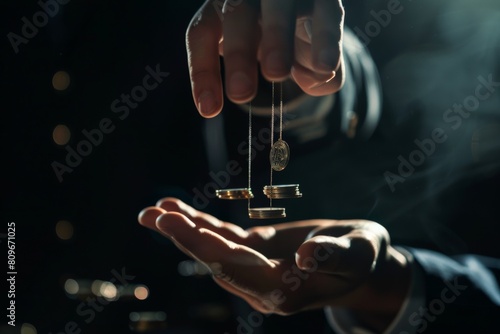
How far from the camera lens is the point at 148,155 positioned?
1227 millimetres

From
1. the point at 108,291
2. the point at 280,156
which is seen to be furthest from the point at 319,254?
the point at 108,291

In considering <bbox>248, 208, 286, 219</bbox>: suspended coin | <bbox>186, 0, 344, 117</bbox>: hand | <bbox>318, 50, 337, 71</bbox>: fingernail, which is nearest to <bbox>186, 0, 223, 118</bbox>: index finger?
<bbox>186, 0, 344, 117</bbox>: hand

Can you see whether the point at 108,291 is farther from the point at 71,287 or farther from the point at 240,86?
the point at 240,86

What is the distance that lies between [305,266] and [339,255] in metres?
0.05

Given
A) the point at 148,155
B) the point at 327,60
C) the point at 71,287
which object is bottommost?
the point at 71,287

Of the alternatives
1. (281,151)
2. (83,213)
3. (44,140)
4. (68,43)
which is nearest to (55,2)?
(68,43)

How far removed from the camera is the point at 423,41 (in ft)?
3.62

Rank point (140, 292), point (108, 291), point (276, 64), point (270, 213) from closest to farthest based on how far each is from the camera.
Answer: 1. point (276, 64)
2. point (270, 213)
3. point (108, 291)
4. point (140, 292)

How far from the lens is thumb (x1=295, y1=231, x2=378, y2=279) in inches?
18.7

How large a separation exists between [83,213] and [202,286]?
35cm

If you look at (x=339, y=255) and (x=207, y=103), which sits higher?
(x=207, y=103)

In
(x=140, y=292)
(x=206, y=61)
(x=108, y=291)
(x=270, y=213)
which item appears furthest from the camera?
(x=140, y=292)

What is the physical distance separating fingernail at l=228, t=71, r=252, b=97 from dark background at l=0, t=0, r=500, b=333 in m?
0.58

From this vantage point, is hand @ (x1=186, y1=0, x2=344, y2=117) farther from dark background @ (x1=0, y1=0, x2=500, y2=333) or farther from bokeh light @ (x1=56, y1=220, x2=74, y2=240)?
Answer: bokeh light @ (x1=56, y1=220, x2=74, y2=240)
